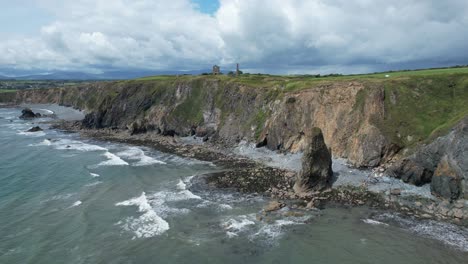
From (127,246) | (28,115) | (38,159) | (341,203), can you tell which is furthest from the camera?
(28,115)

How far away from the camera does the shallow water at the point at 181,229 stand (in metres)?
28.2

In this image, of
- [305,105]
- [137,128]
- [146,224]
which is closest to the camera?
[146,224]

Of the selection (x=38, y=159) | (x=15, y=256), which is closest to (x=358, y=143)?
(x=15, y=256)

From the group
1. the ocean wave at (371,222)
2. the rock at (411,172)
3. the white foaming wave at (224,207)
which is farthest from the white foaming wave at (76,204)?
the rock at (411,172)

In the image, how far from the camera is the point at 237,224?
3394 cm

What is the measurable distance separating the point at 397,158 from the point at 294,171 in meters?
13.5

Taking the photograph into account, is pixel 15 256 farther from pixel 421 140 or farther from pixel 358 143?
pixel 421 140

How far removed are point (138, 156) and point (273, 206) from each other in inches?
1412

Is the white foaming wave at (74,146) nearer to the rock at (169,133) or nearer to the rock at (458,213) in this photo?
the rock at (169,133)

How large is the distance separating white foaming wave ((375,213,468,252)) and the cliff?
13568mm

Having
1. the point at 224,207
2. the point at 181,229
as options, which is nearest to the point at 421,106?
the point at 224,207

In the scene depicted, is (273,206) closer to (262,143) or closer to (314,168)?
(314,168)

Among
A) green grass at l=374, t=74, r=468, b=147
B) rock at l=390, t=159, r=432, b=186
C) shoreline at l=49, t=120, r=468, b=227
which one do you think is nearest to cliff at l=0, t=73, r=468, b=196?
green grass at l=374, t=74, r=468, b=147

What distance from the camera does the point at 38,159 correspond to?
6297 cm
